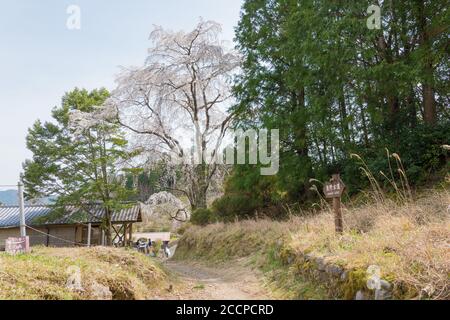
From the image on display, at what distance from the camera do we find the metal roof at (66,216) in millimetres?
17906

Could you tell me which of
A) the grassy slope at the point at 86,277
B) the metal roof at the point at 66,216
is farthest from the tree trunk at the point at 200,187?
the grassy slope at the point at 86,277

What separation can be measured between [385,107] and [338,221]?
5.70 meters

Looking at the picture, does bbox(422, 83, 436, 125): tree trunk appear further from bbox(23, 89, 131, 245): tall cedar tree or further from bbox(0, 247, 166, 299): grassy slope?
bbox(23, 89, 131, 245): tall cedar tree

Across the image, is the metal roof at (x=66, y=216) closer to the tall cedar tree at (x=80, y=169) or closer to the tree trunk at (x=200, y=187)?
the tall cedar tree at (x=80, y=169)

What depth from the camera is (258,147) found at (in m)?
12.9

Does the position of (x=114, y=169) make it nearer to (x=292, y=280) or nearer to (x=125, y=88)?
(x=125, y=88)

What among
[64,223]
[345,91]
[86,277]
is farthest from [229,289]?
[64,223]

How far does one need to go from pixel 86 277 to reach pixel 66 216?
15.4 metres

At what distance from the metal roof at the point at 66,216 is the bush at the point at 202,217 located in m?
3.66

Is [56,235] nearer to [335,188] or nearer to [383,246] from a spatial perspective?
[335,188]

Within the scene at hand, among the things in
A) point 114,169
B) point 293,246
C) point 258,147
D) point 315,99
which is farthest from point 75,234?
point 293,246

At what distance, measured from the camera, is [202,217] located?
15789 millimetres

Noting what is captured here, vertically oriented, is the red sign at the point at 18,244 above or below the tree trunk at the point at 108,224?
above

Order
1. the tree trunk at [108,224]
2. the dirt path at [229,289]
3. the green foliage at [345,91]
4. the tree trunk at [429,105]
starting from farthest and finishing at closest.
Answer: the tree trunk at [108,224] < the tree trunk at [429,105] < the green foliage at [345,91] < the dirt path at [229,289]
